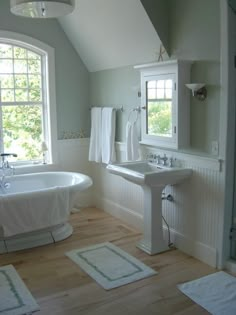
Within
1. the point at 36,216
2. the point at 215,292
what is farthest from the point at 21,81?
the point at 215,292

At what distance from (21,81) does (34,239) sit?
7.08 feet

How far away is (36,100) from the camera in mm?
5121

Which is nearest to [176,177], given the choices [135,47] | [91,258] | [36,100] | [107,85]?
[91,258]

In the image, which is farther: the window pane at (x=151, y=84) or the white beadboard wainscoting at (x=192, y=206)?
the window pane at (x=151, y=84)

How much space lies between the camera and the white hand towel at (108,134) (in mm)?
4836

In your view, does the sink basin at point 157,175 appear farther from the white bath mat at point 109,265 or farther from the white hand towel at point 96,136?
the white hand towel at point 96,136

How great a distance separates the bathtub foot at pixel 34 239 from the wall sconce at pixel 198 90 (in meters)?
2.10

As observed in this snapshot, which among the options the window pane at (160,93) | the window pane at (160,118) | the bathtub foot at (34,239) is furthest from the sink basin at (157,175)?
the bathtub foot at (34,239)

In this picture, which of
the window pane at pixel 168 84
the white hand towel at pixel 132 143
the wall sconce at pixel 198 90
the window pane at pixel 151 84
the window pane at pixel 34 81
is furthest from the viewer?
the window pane at pixel 34 81

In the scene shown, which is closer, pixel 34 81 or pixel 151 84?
pixel 151 84

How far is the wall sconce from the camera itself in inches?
134

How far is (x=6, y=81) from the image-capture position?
4.88 metres

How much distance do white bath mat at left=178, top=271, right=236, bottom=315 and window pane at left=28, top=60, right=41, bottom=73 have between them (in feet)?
11.1

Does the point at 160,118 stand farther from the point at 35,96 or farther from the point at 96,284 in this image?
the point at 35,96
